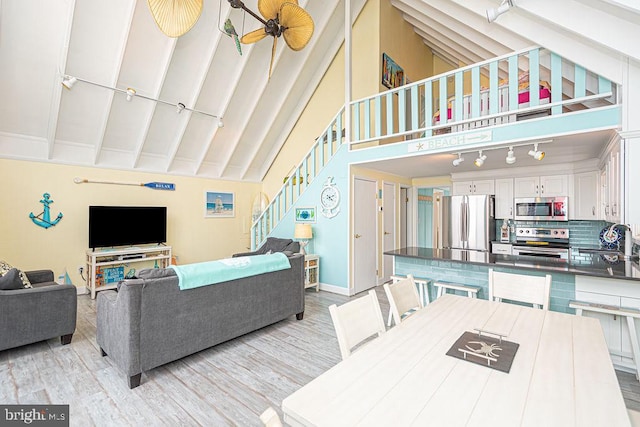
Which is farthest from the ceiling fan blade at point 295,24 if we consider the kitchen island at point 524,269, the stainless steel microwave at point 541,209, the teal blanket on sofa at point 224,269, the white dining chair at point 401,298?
the stainless steel microwave at point 541,209

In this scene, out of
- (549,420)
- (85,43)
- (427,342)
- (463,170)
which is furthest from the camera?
(463,170)

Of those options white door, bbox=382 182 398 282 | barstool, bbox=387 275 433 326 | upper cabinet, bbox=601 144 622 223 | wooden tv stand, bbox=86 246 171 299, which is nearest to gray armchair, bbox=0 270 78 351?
wooden tv stand, bbox=86 246 171 299

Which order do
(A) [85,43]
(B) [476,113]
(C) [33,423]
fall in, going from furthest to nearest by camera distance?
(A) [85,43] → (B) [476,113] → (C) [33,423]

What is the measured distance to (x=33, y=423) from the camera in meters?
2.15

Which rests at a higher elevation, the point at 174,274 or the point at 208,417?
the point at 174,274

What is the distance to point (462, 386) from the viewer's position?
1190 mm

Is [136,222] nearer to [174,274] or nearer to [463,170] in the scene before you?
[174,274]

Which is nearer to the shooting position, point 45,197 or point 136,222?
point 45,197

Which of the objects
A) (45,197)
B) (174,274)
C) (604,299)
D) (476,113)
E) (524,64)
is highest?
(524,64)

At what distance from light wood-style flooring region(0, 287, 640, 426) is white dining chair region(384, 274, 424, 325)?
1129 mm

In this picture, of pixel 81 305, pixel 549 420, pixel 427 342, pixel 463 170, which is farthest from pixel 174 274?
pixel 463 170

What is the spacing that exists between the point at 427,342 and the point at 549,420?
0.62 meters

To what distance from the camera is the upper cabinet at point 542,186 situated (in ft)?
15.7

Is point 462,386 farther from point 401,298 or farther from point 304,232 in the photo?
point 304,232
